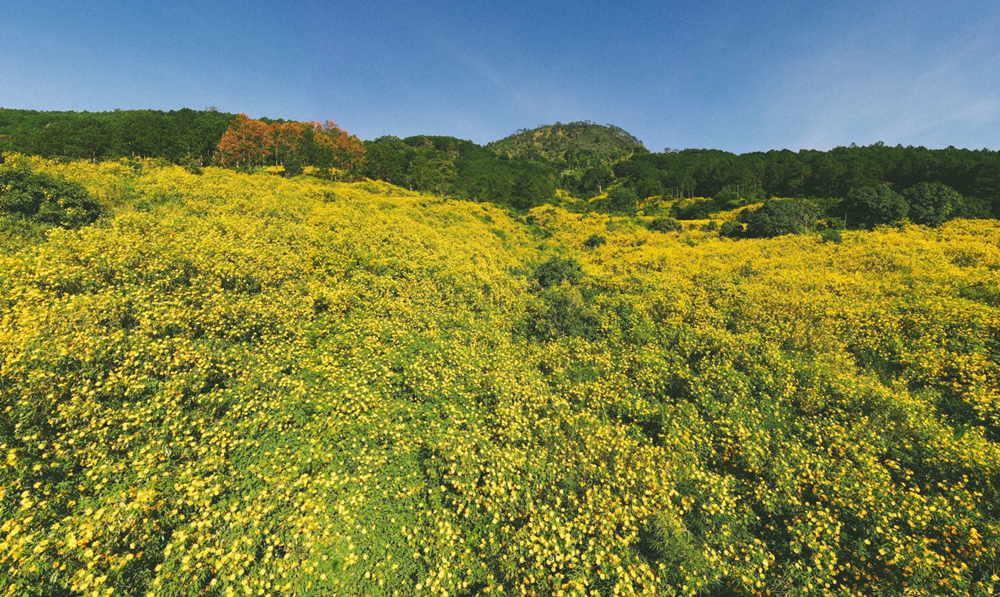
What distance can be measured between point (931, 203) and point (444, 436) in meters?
71.7

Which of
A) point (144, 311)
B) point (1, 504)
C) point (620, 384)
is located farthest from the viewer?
point (620, 384)

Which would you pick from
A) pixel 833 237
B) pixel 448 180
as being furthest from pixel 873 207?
pixel 448 180

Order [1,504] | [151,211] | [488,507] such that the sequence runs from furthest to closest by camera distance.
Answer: [151,211] < [488,507] < [1,504]

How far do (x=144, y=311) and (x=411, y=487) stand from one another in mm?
12213

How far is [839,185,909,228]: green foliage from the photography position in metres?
46.2

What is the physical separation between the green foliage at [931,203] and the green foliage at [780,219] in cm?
974

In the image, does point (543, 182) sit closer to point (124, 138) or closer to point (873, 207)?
point (873, 207)

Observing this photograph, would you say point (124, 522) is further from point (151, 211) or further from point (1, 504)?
point (151, 211)

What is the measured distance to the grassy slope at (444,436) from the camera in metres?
7.70

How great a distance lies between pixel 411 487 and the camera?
32.7ft

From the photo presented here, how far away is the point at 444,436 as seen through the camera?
1159 cm

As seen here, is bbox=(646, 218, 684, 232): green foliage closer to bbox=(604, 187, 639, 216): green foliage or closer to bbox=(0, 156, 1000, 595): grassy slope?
bbox=(604, 187, 639, 216): green foliage

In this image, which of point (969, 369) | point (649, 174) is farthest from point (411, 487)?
point (649, 174)

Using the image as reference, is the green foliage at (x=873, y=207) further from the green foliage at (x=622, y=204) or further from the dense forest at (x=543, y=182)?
the green foliage at (x=622, y=204)
